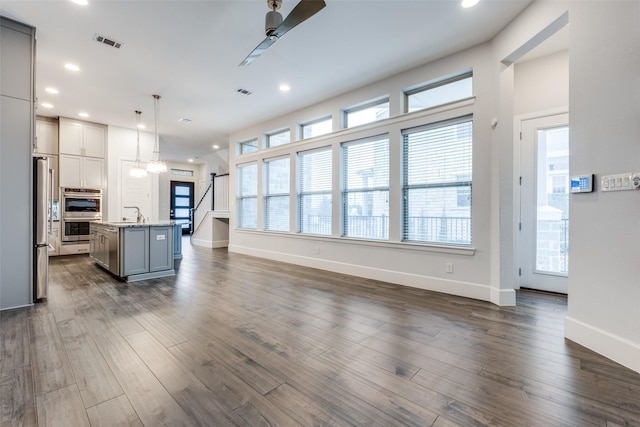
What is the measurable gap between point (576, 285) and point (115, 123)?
9.23m

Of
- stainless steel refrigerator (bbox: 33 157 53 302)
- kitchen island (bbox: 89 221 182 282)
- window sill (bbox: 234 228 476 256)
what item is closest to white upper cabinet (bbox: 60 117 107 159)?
kitchen island (bbox: 89 221 182 282)

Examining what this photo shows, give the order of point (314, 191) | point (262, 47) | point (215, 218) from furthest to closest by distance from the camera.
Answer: point (215, 218)
point (314, 191)
point (262, 47)

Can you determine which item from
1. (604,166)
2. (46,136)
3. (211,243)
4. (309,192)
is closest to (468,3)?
(604,166)

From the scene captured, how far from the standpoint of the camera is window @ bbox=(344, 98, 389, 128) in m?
4.59

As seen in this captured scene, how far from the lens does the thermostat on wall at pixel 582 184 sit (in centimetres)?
230

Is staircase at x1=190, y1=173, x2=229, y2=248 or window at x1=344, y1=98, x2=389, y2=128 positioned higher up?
window at x1=344, y1=98, x2=389, y2=128

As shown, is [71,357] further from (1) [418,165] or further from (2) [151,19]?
(1) [418,165]

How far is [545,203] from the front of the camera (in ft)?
12.8

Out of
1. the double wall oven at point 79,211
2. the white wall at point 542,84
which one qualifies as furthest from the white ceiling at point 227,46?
the double wall oven at point 79,211

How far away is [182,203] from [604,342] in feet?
44.3

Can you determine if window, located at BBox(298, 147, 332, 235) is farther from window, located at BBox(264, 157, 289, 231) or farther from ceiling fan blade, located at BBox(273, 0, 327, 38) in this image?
ceiling fan blade, located at BBox(273, 0, 327, 38)

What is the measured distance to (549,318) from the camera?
292 centimetres

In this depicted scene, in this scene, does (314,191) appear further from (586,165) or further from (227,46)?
(586,165)

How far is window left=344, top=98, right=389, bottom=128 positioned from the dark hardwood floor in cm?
298
